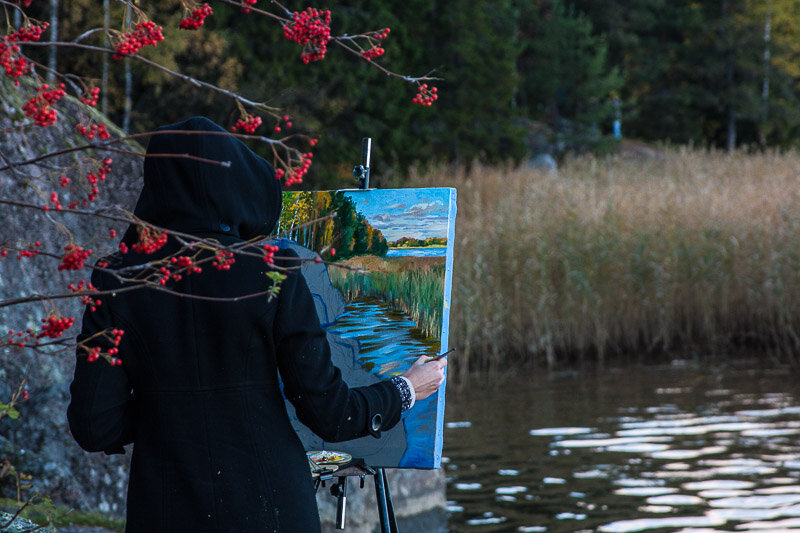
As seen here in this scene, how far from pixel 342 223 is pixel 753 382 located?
592 centimetres

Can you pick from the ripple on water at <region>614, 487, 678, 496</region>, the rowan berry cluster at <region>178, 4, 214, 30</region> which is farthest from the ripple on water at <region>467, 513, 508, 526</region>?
the rowan berry cluster at <region>178, 4, 214, 30</region>

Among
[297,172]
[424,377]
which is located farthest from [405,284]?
[297,172]

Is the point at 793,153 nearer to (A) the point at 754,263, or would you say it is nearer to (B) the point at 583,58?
(A) the point at 754,263

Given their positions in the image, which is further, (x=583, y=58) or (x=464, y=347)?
(x=583, y=58)

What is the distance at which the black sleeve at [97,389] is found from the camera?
2270 mm

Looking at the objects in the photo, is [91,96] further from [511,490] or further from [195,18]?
[511,490]

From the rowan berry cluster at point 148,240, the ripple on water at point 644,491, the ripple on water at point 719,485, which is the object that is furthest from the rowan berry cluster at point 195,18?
the ripple on water at point 719,485

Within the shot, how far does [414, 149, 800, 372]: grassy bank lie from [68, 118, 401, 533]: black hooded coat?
262 inches

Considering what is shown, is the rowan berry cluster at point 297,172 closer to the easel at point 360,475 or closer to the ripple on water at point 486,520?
the easel at point 360,475

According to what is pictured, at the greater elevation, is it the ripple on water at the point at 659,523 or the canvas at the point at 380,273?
the canvas at the point at 380,273

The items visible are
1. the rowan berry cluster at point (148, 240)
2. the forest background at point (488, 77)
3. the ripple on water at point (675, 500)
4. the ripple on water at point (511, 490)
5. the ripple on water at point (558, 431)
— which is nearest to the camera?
the rowan berry cluster at point (148, 240)

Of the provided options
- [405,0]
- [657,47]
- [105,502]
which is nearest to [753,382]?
[105,502]

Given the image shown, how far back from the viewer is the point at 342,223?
3504 millimetres

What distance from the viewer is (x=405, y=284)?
11.4ft
